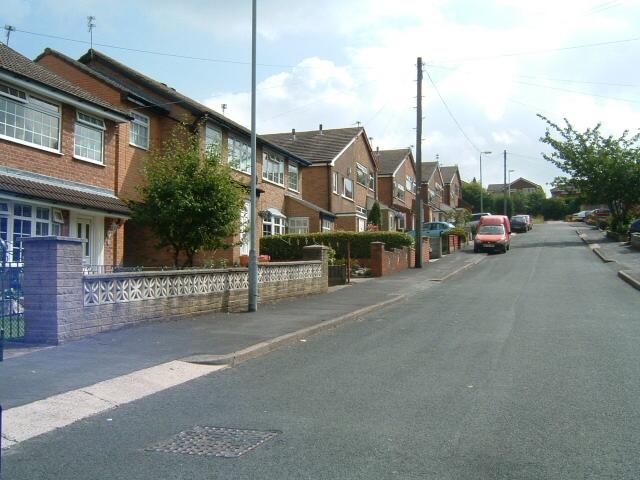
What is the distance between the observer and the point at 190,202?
17078mm

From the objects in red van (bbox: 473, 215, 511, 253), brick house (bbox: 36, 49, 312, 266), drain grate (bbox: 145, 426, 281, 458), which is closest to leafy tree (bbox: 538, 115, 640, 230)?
red van (bbox: 473, 215, 511, 253)

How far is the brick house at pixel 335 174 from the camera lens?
38312 millimetres

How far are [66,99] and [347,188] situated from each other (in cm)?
2575

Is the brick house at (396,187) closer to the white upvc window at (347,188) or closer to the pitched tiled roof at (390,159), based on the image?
the pitched tiled roof at (390,159)

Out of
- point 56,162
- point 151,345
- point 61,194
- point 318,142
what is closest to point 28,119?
point 56,162

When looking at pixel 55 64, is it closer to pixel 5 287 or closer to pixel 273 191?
pixel 273 191

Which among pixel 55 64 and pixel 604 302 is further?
pixel 55 64

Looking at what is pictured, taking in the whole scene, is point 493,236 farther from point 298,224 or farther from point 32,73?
point 32,73

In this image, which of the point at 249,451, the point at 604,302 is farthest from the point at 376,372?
the point at 604,302

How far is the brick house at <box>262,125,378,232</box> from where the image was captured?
38.3 m

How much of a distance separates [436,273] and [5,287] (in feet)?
64.8

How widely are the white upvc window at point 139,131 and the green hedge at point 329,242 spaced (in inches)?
305

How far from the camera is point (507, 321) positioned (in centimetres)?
1303

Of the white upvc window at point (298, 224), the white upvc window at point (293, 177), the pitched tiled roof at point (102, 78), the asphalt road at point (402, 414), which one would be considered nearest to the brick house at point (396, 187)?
the white upvc window at point (293, 177)
